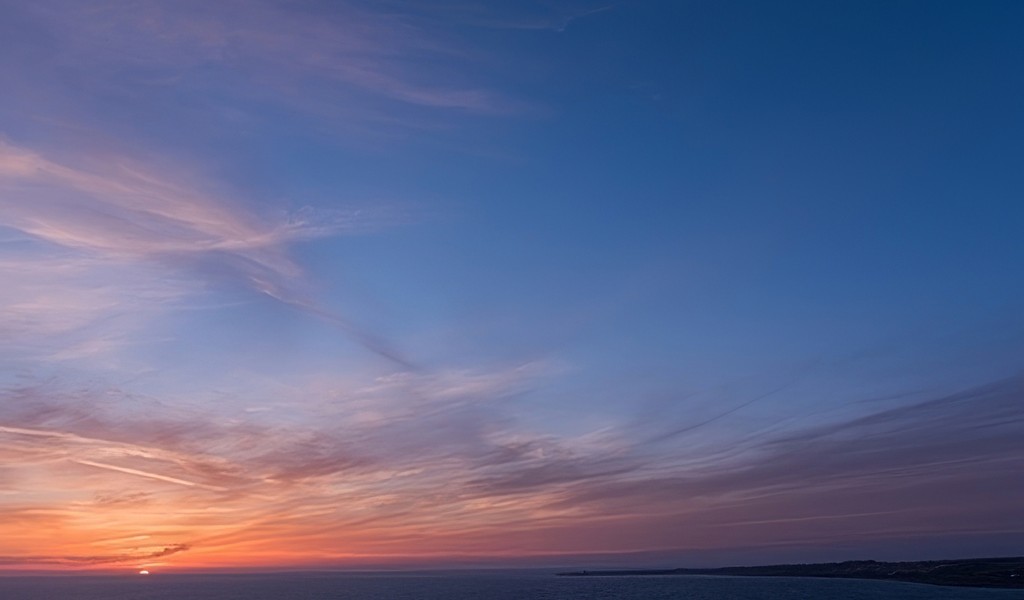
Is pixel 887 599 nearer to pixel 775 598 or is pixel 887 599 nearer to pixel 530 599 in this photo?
pixel 775 598

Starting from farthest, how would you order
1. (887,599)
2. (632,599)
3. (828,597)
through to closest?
1. (632,599)
2. (828,597)
3. (887,599)

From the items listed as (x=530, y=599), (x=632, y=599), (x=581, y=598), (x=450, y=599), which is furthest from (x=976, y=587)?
(x=450, y=599)

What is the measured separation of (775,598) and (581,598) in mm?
50542

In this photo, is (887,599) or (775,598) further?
(775,598)

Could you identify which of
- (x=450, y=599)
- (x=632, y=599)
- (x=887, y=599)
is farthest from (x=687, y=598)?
(x=450, y=599)

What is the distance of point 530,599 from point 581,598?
15441 mm

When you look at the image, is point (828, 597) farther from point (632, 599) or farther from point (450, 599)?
point (450, 599)

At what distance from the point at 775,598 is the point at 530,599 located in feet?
204

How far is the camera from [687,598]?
179 m

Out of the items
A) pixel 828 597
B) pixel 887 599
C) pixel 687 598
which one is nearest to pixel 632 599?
pixel 687 598

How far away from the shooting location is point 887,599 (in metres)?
157

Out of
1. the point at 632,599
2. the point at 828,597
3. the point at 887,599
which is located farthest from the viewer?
the point at 632,599

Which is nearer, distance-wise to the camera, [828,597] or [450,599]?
[828,597]

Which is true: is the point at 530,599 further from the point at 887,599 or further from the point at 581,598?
the point at 887,599
